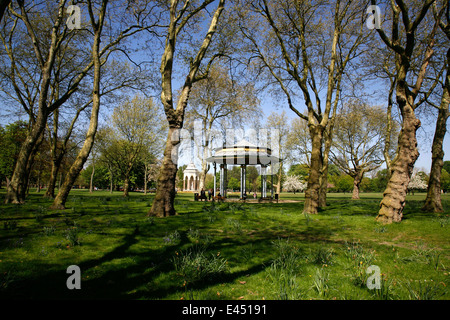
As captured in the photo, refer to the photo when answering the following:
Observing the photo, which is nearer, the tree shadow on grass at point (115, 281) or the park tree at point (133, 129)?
the tree shadow on grass at point (115, 281)

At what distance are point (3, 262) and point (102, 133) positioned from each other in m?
29.0

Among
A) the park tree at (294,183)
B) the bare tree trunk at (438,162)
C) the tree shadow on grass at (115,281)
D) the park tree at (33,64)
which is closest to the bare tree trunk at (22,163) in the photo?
the park tree at (33,64)

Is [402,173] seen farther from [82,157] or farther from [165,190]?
[82,157]

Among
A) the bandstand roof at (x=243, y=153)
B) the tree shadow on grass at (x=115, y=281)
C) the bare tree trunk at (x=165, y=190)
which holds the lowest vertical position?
the tree shadow on grass at (x=115, y=281)

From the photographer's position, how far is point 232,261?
441 cm

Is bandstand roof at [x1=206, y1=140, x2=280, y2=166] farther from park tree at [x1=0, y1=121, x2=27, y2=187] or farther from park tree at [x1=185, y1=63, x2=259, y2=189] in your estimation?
park tree at [x1=0, y1=121, x2=27, y2=187]

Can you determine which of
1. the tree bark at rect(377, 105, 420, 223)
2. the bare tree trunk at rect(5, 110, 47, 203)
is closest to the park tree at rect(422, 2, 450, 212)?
the tree bark at rect(377, 105, 420, 223)

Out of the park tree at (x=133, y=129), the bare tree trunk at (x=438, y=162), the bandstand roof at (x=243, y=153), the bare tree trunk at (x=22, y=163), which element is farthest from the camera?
the park tree at (x=133, y=129)

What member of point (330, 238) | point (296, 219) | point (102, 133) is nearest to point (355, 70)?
point (296, 219)

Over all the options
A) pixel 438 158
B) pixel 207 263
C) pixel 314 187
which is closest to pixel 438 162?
pixel 438 158

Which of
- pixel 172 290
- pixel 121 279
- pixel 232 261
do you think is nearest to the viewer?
pixel 172 290

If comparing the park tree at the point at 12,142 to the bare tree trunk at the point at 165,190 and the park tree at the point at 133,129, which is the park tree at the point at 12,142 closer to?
the park tree at the point at 133,129

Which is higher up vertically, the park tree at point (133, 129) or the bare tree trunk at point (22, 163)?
the park tree at point (133, 129)
